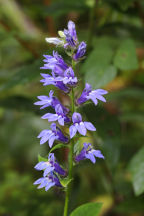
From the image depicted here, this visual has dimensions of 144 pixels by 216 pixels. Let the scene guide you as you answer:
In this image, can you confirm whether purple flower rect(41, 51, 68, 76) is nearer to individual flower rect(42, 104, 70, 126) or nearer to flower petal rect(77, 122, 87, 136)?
individual flower rect(42, 104, 70, 126)

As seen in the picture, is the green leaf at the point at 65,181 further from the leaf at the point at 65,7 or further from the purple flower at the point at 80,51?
the leaf at the point at 65,7

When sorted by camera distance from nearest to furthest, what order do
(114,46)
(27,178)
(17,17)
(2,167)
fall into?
(114,46) → (27,178) → (17,17) → (2,167)

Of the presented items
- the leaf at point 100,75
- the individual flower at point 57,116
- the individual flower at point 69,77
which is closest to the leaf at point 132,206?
the leaf at point 100,75

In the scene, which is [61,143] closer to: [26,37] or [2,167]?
[26,37]

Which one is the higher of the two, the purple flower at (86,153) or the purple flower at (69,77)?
the purple flower at (69,77)

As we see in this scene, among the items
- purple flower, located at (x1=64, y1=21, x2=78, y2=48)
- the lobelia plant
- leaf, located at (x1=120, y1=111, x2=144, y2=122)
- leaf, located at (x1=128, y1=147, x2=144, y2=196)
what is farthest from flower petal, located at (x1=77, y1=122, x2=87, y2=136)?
leaf, located at (x1=120, y1=111, x2=144, y2=122)

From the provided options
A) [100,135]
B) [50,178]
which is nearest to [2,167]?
[100,135]

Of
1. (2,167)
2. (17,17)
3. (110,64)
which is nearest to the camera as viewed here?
(110,64)
